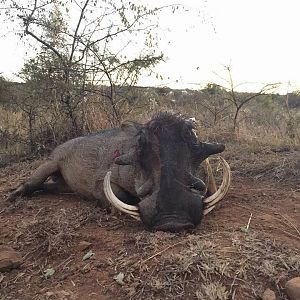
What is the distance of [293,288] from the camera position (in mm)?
2221

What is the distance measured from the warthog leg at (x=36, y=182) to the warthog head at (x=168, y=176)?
168 cm

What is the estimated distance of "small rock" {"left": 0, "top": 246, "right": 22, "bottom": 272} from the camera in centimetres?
285

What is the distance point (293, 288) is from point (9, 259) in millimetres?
1728

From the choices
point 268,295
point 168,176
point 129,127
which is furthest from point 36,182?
point 268,295

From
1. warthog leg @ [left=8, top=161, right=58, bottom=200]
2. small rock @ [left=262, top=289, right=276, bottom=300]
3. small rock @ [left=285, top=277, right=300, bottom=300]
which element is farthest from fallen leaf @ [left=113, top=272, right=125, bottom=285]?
warthog leg @ [left=8, top=161, right=58, bottom=200]

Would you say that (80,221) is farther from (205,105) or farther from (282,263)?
(205,105)

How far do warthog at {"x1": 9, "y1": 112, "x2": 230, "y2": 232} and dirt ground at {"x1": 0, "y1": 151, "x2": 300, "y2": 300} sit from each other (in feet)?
0.51

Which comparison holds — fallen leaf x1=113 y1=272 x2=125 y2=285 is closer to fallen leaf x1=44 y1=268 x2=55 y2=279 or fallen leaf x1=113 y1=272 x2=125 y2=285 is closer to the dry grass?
the dry grass

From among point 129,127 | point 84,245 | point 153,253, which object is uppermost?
point 129,127

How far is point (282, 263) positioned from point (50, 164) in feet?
10.8

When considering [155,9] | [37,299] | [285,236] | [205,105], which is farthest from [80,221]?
[205,105]

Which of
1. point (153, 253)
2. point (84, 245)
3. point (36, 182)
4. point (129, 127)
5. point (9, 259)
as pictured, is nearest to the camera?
point (153, 253)

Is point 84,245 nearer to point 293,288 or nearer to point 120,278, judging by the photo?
point 120,278

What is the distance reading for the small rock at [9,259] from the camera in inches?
112
